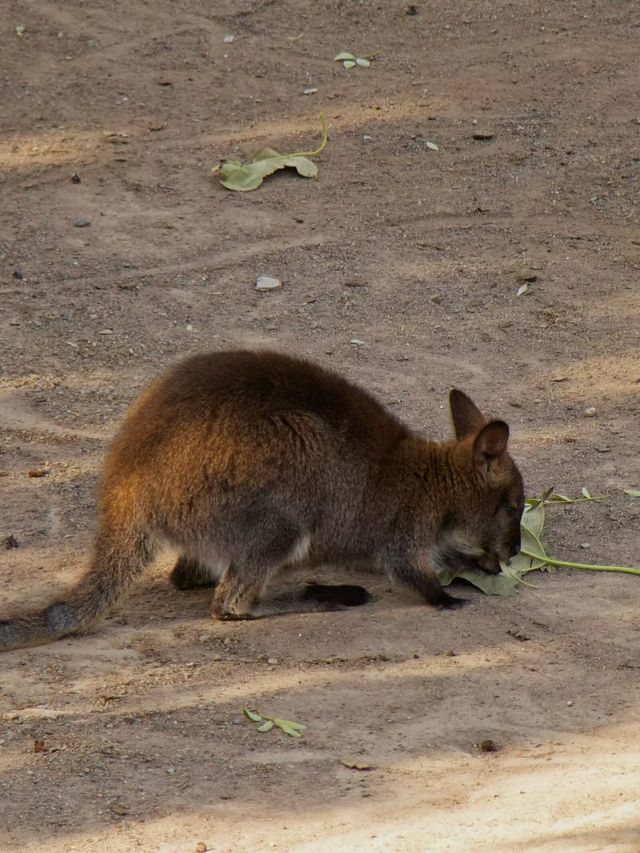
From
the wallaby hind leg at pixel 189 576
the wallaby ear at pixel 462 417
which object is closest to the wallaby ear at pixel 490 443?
the wallaby ear at pixel 462 417

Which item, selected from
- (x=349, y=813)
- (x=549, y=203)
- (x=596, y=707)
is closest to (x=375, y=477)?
(x=596, y=707)

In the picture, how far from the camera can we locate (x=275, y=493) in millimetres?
5492

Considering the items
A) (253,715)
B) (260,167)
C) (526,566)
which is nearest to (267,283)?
(260,167)

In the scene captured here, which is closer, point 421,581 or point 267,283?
point 421,581

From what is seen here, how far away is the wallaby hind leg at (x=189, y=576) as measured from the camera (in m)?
5.78

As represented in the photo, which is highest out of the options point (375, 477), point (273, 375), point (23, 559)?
point (273, 375)

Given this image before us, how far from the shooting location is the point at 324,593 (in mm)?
5785

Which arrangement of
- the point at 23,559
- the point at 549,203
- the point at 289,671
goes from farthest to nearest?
1. the point at 549,203
2. the point at 23,559
3. the point at 289,671

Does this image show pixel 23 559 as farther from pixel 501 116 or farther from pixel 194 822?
pixel 501 116

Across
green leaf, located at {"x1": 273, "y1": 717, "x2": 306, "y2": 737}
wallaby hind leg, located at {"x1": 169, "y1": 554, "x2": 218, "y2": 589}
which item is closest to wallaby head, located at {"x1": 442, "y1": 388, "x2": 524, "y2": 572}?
wallaby hind leg, located at {"x1": 169, "y1": 554, "x2": 218, "y2": 589}

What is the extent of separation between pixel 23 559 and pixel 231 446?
110 cm

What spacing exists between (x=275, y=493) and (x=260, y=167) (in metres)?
4.16

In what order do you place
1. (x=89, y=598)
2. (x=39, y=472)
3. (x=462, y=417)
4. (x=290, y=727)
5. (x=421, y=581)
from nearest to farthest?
(x=290, y=727) < (x=89, y=598) < (x=421, y=581) < (x=462, y=417) < (x=39, y=472)

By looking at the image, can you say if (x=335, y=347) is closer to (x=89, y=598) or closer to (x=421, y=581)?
(x=421, y=581)
